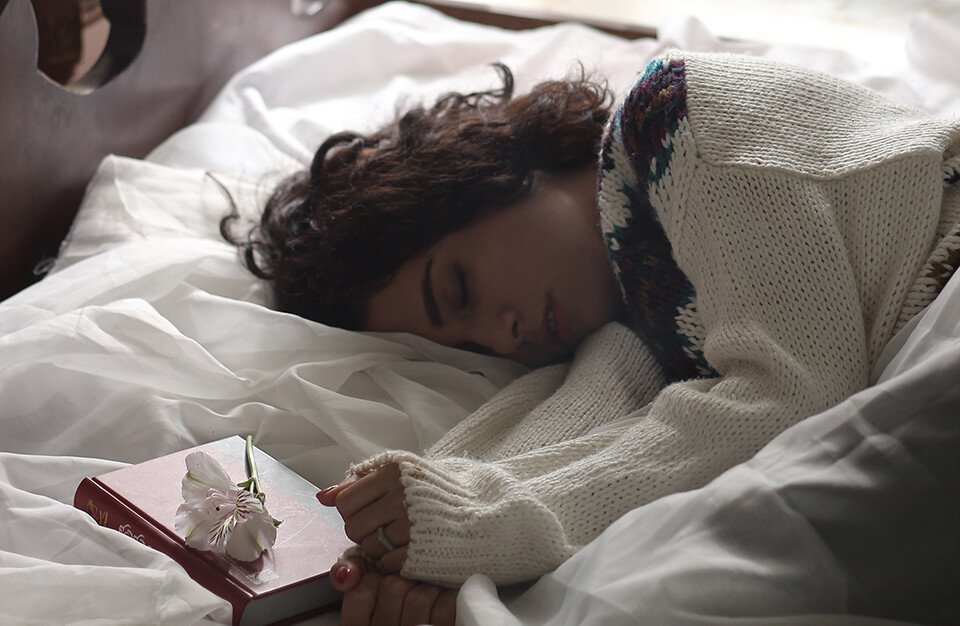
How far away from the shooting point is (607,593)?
0.56 m

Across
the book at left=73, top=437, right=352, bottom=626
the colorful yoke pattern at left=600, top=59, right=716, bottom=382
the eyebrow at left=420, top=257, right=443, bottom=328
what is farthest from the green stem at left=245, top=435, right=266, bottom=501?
the colorful yoke pattern at left=600, top=59, right=716, bottom=382

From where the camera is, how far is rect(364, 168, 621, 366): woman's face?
96 cm

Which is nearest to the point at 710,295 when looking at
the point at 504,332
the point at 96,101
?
the point at 504,332

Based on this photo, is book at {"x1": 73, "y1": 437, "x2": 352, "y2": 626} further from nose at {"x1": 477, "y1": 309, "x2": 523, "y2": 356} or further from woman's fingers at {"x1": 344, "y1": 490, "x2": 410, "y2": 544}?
nose at {"x1": 477, "y1": 309, "x2": 523, "y2": 356}

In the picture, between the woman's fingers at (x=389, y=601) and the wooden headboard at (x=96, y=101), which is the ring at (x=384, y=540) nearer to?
the woman's fingers at (x=389, y=601)

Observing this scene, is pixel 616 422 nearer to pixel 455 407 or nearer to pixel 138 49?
pixel 455 407

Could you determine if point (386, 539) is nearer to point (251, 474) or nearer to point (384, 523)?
point (384, 523)

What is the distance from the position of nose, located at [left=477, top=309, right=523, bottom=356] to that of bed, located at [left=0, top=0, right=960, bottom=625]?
0.03m

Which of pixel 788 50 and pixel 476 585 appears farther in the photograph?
pixel 788 50

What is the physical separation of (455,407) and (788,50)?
82 cm

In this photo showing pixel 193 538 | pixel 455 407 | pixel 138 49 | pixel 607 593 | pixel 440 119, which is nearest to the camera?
pixel 607 593

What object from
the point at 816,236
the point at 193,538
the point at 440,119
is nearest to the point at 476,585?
the point at 193,538

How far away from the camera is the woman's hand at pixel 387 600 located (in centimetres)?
66

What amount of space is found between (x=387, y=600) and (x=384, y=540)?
0.12ft
